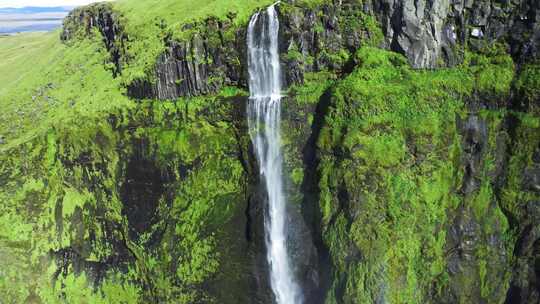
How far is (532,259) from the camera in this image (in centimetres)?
3522

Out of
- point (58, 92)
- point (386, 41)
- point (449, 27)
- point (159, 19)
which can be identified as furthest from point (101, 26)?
point (449, 27)

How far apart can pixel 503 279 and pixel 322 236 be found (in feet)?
49.1

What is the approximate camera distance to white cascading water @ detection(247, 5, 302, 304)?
125 feet

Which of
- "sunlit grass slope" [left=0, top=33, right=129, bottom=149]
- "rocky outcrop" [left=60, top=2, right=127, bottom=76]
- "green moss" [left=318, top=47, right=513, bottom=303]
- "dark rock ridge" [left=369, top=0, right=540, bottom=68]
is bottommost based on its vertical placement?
"green moss" [left=318, top=47, right=513, bottom=303]

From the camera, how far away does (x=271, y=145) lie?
127 ft

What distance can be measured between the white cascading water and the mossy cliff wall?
2.86ft

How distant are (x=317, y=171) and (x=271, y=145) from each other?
4.82 metres

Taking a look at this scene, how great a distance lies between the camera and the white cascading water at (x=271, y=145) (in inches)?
1503

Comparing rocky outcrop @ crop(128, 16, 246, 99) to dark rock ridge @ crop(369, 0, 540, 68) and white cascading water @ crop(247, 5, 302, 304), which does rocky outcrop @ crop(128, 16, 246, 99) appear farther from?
dark rock ridge @ crop(369, 0, 540, 68)

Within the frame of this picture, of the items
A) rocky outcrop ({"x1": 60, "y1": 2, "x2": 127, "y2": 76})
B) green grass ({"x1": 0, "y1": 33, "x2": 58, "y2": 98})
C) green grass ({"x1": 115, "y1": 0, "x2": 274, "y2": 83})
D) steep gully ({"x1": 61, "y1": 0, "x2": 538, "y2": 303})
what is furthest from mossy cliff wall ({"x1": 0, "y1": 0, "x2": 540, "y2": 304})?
green grass ({"x1": 0, "y1": 33, "x2": 58, "y2": 98})

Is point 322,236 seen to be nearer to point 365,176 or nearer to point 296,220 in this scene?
point 296,220

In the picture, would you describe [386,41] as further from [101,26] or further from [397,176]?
[101,26]

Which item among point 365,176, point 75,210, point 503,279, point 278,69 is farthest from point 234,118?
point 503,279

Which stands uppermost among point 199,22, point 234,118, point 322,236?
point 199,22
